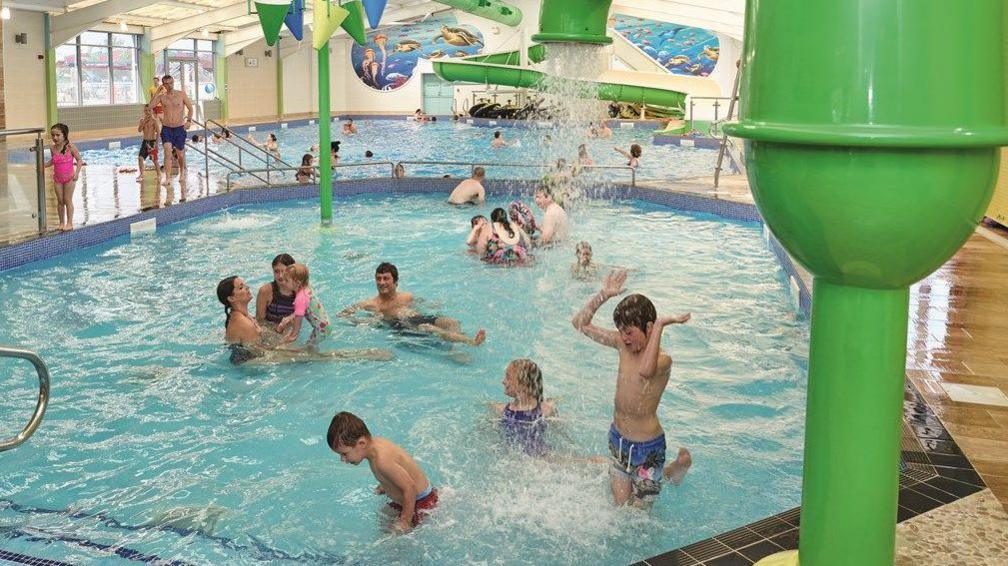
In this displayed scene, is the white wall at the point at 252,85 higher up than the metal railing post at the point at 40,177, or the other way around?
the white wall at the point at 252,85

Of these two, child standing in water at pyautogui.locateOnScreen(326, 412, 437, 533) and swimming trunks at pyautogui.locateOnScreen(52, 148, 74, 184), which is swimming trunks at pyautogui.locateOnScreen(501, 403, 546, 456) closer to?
child standing in water at pyautogui.locateOnScreen(326, 412, 437, 533)

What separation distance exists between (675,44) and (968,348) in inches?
1166

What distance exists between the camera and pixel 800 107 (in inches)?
77.0

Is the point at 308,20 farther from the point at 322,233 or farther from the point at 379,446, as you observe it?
the point at 379,446

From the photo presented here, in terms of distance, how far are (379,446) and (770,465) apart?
7.37 feet

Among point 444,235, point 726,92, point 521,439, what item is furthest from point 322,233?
point 726,92

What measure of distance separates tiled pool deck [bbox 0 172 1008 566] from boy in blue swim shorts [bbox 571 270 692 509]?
628 mm

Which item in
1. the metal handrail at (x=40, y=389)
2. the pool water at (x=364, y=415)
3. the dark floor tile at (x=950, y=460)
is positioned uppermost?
the metal handrail at (x=40, y=389)

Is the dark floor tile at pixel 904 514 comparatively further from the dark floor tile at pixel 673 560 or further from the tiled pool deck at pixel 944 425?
the dark floor tile at pixel 673 560

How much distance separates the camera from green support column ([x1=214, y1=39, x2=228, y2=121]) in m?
30.1

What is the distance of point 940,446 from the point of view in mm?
4195

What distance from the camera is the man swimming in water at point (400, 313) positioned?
271 inches

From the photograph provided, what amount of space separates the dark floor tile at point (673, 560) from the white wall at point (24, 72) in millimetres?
20510

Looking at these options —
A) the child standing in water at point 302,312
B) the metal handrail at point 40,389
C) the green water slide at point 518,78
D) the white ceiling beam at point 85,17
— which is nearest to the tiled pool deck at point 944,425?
the metal handrail at point 40,389
